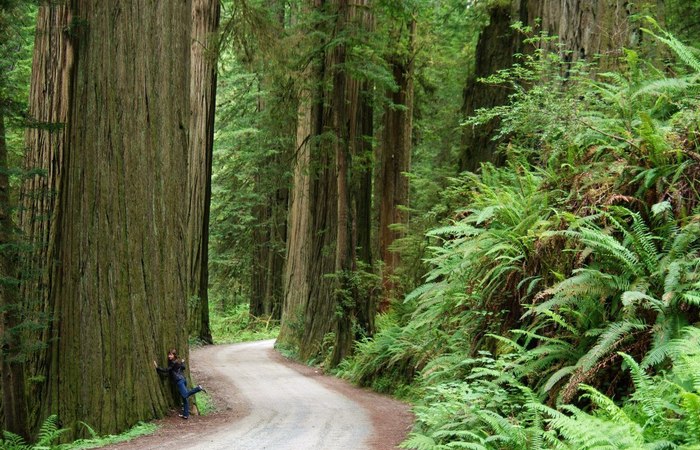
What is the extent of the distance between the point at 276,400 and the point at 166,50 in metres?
6.83

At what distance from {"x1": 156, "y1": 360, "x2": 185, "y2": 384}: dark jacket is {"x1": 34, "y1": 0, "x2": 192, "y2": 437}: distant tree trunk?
17 centimetres

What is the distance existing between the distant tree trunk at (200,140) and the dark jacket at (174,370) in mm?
10095

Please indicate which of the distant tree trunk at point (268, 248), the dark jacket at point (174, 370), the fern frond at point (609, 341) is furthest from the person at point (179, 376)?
the distant tree trunk at point (268, 248)

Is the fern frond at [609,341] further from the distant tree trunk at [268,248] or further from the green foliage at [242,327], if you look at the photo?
the green foliage at [242,327]

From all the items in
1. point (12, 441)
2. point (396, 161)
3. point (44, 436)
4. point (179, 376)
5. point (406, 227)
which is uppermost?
point (396, 161)

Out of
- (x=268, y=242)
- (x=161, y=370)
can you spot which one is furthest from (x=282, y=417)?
(x=268, y=242)

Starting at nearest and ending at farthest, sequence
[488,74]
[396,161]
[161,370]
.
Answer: [161,370], [488,74], [396,161]

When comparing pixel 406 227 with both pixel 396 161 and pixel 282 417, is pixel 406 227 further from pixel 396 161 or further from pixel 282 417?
pixel 396 161

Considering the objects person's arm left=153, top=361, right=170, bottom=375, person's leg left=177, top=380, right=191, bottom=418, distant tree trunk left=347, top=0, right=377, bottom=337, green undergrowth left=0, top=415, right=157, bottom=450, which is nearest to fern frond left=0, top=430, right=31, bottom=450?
green undergrowth left=0, top=415, right=157, bottom=450

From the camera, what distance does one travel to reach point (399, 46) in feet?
68.9

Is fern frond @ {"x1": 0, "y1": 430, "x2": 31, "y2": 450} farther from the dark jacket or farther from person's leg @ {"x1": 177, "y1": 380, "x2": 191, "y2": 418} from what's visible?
person's leg @ {"x1": 177, "y1": 380, "x2": 191, "y2": 418}

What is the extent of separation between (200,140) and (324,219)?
15.9 ft

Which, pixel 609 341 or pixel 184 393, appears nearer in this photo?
pixel 609 341

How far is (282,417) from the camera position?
10836 millimetres
